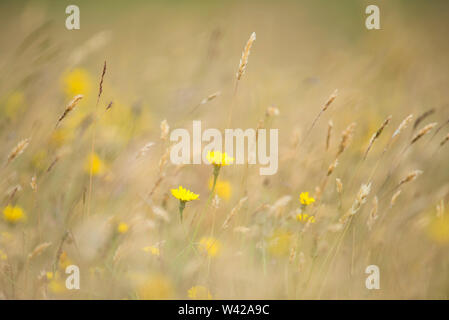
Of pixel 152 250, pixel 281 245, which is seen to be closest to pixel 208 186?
pixel 281 245

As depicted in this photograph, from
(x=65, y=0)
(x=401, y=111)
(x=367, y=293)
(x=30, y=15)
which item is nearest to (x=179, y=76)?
(x=30, y=15)

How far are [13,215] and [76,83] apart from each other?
148 centimetres

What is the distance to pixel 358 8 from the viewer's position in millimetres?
5305

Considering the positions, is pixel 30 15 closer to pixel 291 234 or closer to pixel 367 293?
pixel 291 234

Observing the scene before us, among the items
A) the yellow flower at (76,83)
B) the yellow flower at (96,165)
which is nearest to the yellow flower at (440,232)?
the yellow flower at (96,165)

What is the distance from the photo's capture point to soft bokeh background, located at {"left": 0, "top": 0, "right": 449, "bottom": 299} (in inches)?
54.4

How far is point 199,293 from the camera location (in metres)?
1.31

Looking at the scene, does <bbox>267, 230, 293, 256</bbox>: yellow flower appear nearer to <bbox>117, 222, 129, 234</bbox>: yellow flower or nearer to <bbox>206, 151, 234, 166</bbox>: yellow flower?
<bbox>206, 151, 234, 166</bbox>: yellow flower

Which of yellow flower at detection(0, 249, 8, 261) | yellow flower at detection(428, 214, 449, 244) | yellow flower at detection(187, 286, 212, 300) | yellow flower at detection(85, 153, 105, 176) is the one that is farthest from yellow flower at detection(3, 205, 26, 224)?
yellow flower at detection(428, 214, 449, 244)

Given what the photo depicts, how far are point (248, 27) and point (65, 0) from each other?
3088 millimetres

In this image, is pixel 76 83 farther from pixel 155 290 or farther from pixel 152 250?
pixel 155 290

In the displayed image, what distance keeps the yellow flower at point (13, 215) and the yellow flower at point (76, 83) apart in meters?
1.22

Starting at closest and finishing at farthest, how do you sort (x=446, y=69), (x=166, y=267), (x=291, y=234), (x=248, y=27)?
(x=166, y=267) < (x=291, y=234) < (x=446, y=69) < (x=248, y=27)

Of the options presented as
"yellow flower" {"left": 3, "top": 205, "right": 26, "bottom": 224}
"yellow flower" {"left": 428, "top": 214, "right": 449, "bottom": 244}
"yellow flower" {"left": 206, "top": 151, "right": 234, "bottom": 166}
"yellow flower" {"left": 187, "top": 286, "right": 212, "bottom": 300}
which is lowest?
"yellow flower" {"left": 187, "top": 286, "right": 212, "bottom": 300}
